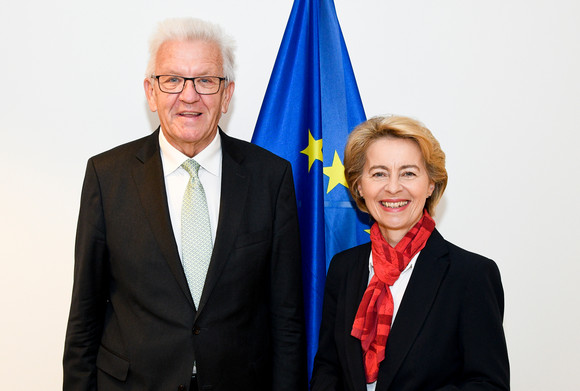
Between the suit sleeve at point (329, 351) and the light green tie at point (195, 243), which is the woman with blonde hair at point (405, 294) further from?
the light green tie at point (195, 243)

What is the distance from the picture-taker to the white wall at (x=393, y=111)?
2.66 m

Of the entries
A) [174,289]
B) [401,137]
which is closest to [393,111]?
[401,137]

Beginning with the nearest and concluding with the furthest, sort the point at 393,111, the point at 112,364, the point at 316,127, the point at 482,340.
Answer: the point at 482,340 → the point at 112,364 → the point at 316,127 → the point at 393,111

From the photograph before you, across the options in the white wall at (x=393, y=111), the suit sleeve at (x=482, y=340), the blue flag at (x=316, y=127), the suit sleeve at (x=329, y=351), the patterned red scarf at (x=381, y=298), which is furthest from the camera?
the white wall at (x=393, y=111)

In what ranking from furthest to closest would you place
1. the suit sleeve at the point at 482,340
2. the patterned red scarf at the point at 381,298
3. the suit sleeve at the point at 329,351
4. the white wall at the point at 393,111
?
the white wall at the point at 393,111
the suit sleeve at the point at 329,351
the patterned red scarf at the point at 381,298
the suit sleeve at the point at 482,340

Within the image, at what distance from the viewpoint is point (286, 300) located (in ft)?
6.35

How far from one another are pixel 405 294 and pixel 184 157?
0.87 meters

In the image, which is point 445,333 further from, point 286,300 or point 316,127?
point 316,127

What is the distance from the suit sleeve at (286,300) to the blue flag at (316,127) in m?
0.45

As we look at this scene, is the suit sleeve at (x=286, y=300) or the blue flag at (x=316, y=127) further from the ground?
the blue flag at (x=316, y=127)

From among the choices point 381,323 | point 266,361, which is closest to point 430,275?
point 381,323

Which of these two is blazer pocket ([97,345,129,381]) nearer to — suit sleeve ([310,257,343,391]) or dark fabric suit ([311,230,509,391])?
suit sleeve ([310,257,343,391])

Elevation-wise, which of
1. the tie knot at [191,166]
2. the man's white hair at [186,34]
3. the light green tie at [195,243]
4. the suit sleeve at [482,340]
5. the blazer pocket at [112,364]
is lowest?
the blazer pocket at [112,364]

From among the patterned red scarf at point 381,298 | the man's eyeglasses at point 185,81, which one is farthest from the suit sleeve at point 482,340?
the man's eyeglasses at point 185,81
